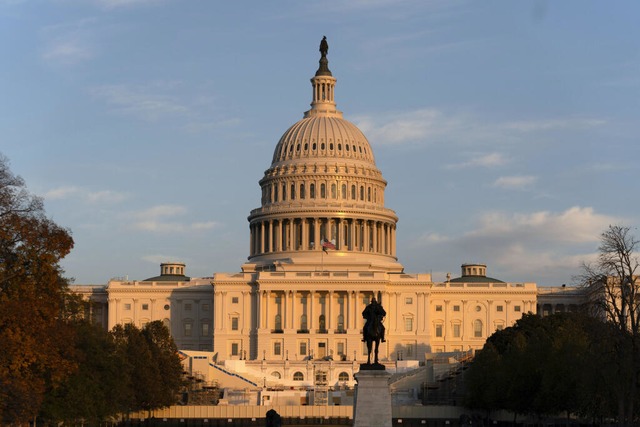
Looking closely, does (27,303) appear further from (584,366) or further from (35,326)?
(584,366)

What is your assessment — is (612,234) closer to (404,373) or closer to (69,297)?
(69,297)

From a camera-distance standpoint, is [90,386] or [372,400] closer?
[372,400]

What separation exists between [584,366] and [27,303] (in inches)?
1245

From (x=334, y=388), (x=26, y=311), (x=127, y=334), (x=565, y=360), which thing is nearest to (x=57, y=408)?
(x=26, y=311)

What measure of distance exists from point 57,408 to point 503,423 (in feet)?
165

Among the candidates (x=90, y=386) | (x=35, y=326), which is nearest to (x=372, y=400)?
(x=35, y=326)

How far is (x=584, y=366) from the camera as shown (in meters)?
90.7

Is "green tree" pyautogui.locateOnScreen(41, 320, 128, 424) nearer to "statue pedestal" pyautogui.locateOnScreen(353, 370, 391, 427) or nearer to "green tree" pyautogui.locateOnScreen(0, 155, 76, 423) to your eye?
"green tree" pyautogui.locateOnScreen(0, 155, 76, 423)

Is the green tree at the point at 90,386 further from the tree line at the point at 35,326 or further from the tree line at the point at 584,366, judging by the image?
the tree line at the point at 584,366

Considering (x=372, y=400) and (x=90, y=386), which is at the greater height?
(x=90, y=386)

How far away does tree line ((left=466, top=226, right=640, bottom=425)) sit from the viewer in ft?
284

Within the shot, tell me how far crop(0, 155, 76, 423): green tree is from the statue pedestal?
687 inches

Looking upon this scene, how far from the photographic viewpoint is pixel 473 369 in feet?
473

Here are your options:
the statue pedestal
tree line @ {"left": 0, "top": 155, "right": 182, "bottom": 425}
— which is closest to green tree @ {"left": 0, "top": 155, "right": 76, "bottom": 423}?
tree line @ {"left": 0, "top": 155, "right": 182, "bottom": 425}
